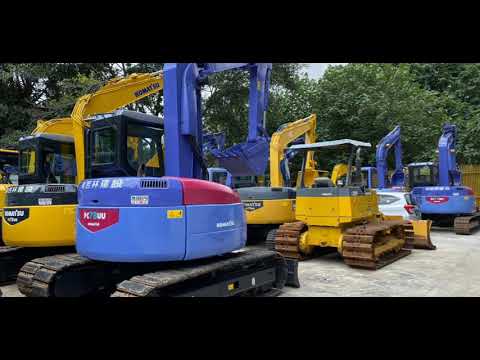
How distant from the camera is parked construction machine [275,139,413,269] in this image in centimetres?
810

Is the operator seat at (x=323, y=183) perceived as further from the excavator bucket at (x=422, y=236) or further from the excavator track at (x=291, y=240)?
the excavator bucket at (x=422, y=236)

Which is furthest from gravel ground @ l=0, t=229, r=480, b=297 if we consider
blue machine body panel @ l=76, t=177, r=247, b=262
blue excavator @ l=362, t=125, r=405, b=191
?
blue excavator @ l=362, t=125, r=405, b=191

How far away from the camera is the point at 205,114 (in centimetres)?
2170

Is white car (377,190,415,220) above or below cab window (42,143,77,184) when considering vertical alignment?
below

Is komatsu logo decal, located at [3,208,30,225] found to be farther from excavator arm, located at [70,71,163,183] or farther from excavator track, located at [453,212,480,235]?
excavator track, located at [453,212,480,235]

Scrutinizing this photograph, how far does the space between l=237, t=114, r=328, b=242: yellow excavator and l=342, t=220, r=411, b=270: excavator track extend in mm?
2111

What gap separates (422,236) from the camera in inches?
412

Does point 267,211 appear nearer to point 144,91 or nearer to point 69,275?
point 144,91

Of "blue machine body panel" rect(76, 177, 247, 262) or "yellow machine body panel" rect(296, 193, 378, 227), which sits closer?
"blue machine body panel" rect(76, 177, 247, 262)

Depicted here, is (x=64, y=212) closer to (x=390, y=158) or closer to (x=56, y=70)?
(x=56, y=70)

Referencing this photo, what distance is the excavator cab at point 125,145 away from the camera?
17.1 feet

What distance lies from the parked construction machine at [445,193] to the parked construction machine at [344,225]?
5225 mm

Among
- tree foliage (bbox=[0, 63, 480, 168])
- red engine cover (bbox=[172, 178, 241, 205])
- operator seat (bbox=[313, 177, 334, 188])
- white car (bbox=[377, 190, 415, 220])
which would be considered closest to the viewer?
red engine cover (bbox=[172, 178, 241, 205])

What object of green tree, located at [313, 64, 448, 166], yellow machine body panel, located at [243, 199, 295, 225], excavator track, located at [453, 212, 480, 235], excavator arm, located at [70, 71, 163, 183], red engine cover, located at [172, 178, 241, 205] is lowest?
excavator track, located at [453, 212, 480, 235]
